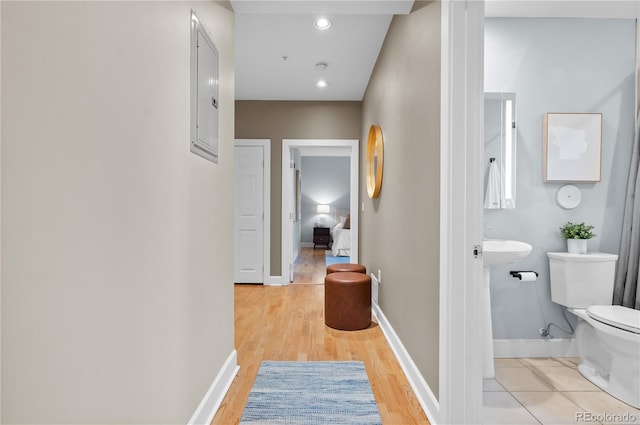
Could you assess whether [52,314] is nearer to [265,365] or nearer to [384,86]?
[265,365]

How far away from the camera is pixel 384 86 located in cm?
304

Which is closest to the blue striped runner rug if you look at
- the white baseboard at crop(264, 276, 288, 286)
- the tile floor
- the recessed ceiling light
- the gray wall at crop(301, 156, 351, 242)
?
the tile floor

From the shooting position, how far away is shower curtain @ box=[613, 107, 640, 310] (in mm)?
2352

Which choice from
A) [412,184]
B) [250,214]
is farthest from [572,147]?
[250,214]

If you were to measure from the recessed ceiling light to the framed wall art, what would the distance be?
5.82ft

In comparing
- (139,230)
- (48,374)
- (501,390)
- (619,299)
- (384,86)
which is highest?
(384,86)

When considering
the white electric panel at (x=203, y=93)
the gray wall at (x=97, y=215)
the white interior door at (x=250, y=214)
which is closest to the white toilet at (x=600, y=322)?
the gray wall at (x=97, y=215)

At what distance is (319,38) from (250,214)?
8.33 ft

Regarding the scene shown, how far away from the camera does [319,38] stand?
2.99 metres

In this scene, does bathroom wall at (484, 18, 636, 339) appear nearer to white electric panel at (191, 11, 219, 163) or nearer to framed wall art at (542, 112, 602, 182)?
framed wall art at (542, 112, 602, 182)

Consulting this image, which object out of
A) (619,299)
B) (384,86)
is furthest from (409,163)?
(619,299)

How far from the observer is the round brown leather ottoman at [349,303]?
9.66 ft

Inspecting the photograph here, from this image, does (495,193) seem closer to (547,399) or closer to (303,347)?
(547,399)

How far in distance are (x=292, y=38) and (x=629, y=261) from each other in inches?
121
